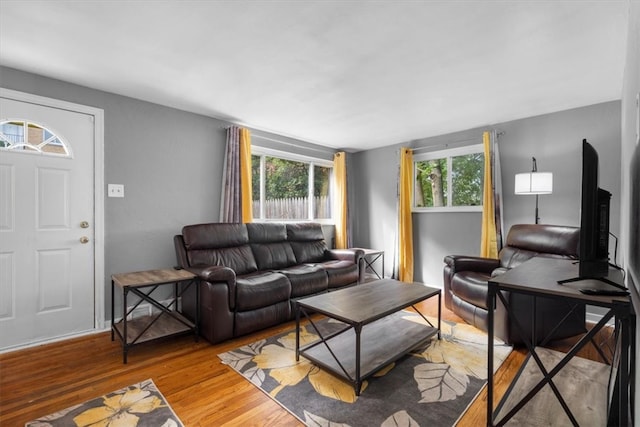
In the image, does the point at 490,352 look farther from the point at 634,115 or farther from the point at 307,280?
the point at 307,280

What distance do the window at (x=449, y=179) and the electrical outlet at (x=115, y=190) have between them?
12.8 ft

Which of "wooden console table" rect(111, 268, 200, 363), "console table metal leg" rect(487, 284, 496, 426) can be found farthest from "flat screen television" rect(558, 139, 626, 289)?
"wooden console table" rect(111, 268, 200, 363)

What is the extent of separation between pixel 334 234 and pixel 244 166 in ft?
6.94

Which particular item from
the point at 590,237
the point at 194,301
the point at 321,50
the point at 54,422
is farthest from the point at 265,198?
the point at 590,237

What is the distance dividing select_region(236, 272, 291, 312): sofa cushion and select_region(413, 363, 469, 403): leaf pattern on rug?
54.1 inches

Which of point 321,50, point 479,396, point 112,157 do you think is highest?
point 321,50

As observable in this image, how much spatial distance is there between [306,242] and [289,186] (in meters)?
Answer: 1.00

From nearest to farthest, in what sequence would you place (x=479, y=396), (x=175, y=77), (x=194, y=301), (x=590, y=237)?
(x=590, y=237) → (x=479, y=396) → (x=175, y=77) → (x=194, y=301)

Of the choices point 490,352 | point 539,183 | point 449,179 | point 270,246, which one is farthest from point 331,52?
point 449,179

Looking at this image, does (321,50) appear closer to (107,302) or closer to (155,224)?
(155,224)

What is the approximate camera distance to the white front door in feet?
8.04

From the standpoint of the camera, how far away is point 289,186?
4738mm

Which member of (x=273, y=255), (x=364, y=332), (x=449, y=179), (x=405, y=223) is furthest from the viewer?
(x=405, y=223)

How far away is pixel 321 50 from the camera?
85.5 inches
